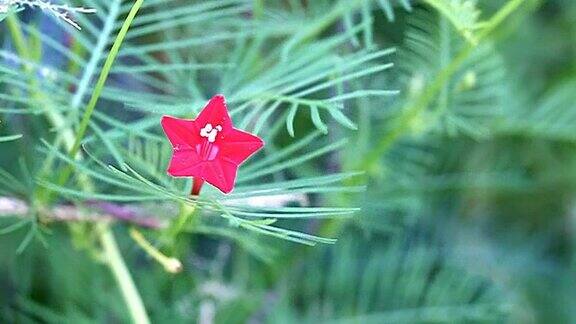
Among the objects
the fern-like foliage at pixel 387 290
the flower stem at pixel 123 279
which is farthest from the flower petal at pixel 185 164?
the fern-like foliage at pixel 387 290

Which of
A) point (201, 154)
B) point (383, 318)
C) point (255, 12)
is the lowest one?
point (383, 318)

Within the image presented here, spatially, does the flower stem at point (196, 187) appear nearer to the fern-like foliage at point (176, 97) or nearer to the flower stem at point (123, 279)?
the fern-like foliage at point (176, 97)

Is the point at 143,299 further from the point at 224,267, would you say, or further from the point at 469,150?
the point at 469,150

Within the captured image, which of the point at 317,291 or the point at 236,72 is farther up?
the point at 236,72

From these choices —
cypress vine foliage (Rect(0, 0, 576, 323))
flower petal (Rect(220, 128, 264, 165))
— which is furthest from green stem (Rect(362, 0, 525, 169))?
flower petal (Rect(220, 128, 264, 165))

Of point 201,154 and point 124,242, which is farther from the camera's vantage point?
point 124,242

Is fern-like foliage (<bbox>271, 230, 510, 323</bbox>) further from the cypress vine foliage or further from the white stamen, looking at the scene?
the white stamen

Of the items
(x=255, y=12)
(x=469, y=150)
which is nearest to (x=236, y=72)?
(x=255, y=12)
